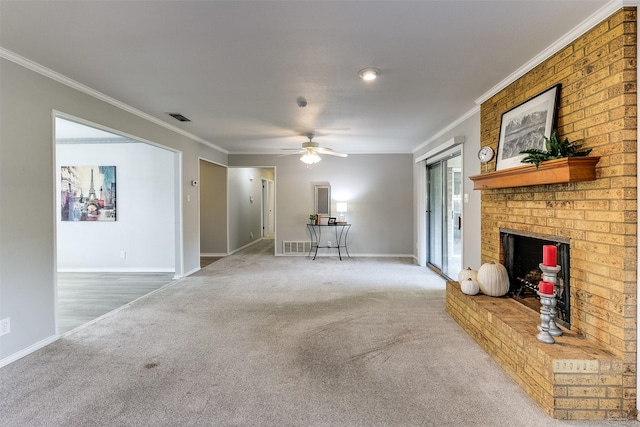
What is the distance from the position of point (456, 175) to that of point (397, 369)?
3.44 metres

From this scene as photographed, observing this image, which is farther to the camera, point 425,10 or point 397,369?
point 397,369

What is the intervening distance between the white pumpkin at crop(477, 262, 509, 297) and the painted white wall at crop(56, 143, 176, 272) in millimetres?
5005

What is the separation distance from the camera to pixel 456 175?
4.87 metres

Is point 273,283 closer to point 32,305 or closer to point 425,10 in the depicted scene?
point 32,305

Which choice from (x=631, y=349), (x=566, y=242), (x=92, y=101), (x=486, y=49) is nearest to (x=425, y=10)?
(x=486, y=49)

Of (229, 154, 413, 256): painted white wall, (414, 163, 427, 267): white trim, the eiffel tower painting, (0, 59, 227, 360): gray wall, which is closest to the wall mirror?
(229, 154, 413, 256): painted white wall

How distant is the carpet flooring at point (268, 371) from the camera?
184 centimetres

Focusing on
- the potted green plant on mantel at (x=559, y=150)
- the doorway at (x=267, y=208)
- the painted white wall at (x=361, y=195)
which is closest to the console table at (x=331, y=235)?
the painted white wall at (x=361, y=195)

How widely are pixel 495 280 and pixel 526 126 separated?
1.39 meters

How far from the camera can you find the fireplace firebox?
7.54 ft

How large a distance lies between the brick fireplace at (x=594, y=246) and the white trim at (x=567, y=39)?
0.11 ft

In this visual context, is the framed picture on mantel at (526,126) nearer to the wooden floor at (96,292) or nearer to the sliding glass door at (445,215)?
the sliding glass door at (445,215)

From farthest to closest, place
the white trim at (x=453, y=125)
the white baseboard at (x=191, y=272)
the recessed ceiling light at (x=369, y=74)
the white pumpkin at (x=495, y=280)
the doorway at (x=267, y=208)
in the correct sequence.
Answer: the doorway at (x=267, y=208) → the white baseboard at (x=191, y=272) → the white trim at (x=453, y=125) → the white pumpkin at (x=495, y=280) → the recessed ceiling light at (x=369, y=74)

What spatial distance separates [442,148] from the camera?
4.89 m
